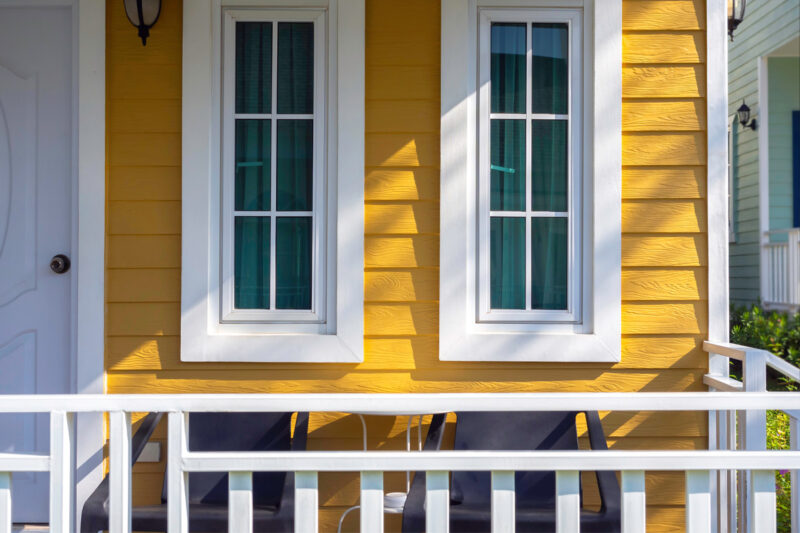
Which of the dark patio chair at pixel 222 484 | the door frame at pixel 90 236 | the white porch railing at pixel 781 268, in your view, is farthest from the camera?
the white porch railing at pixel 781 268

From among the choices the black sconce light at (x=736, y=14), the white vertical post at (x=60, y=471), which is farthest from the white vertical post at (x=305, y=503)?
the black sconce light at (x=736, y=14)

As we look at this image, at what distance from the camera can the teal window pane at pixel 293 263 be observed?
3268 mm

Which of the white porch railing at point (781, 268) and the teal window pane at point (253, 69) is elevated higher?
the teal window pane at point (253, 69)

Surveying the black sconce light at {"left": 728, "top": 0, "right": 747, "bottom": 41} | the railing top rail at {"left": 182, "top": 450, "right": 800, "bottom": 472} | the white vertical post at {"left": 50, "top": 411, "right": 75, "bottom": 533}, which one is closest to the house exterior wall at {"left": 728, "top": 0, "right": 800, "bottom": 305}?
the black sconce light at {"left": 728, "top": 0, "right": 747, "bottom": 41}

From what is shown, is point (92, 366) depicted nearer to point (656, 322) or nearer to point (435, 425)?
point (435, 425)

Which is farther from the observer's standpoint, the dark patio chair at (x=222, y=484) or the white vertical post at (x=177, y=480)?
the dark patio chair at (x=222, y=484)

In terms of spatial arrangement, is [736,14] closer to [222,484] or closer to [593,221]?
[593,221]

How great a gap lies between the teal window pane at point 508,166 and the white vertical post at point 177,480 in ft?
5.71

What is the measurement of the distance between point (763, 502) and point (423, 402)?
89 centimetres

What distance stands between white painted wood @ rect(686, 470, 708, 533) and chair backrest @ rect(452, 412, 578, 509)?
3.68 feet

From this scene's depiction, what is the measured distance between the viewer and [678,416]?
3240 millimetres

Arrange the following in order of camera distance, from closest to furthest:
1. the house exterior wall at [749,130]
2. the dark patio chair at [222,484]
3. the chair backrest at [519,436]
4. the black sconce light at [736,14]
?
the dark patio chair at [222,484] < the chair backrest at [519,436] < the black sconce light at [736,14] < the house exterior wall at [749,130]

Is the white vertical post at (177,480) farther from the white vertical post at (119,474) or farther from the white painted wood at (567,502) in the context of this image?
the white painted wood at (567,502)

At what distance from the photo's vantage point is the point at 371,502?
1950 millimetres
